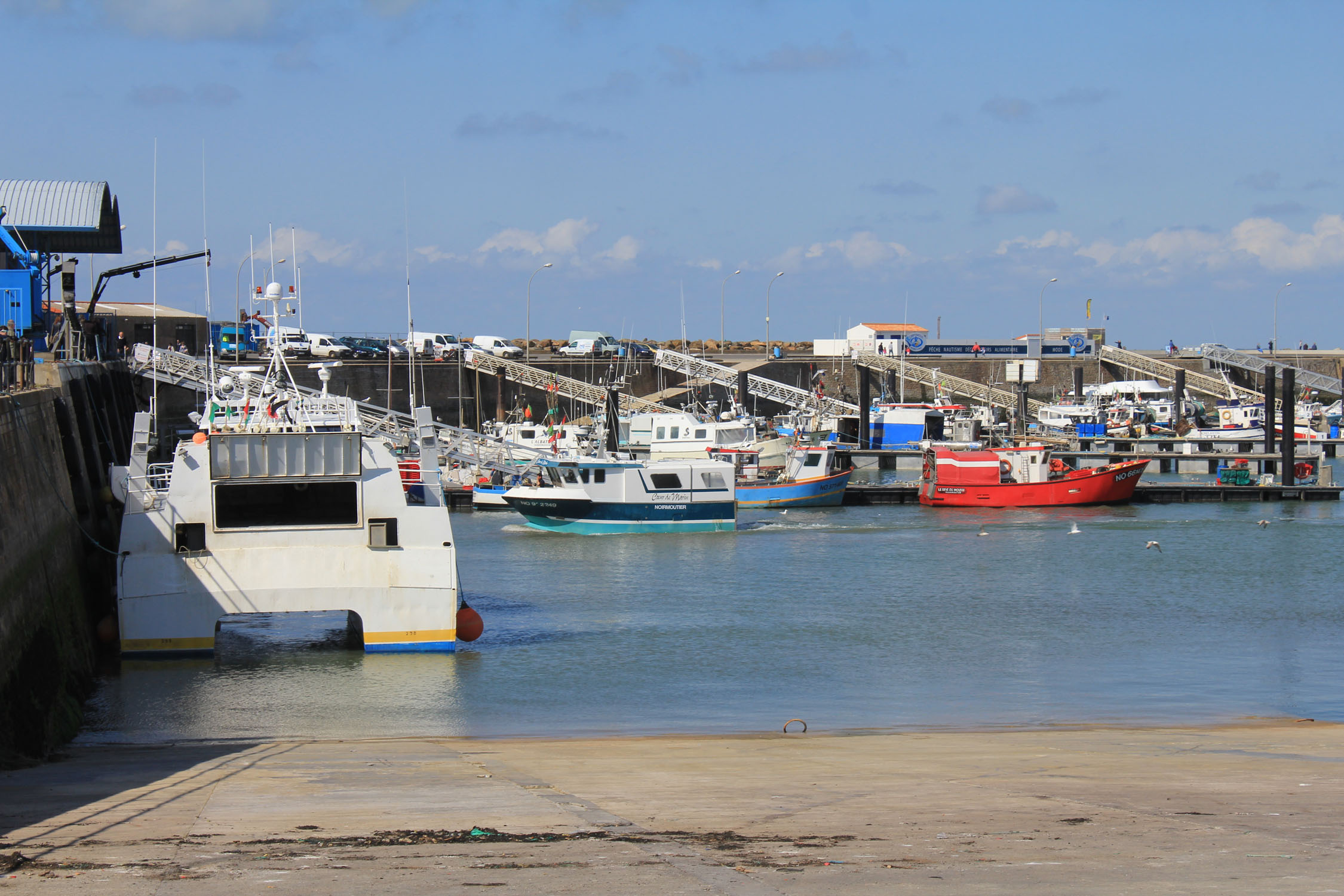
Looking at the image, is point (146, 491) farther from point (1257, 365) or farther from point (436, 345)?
point (1257, 365)

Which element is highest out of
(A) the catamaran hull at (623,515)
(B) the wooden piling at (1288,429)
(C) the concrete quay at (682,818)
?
(B) the wooden piling at (1288,429)

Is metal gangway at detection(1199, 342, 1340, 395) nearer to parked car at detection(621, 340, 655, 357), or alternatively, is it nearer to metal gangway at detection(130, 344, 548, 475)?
parked car at detection(621, 340, 655, 357)

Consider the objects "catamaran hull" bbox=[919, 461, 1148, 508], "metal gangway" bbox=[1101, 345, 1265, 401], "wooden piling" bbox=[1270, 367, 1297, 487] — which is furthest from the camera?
"metal gangway" bbox=[1101, 345, 1265, 401]

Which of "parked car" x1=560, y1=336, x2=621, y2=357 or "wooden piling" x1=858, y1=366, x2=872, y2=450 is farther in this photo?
"parked car" x1=560, y1=336, x2=621, y2=357

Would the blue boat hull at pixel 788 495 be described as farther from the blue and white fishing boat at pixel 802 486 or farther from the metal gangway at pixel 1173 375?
the metal gangway at pixel 1173 375

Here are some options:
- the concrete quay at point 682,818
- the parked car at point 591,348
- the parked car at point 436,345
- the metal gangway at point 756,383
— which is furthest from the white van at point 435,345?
the concrete quay at point 682,818

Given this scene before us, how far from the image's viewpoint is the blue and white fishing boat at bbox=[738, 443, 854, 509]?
50219 millimetres

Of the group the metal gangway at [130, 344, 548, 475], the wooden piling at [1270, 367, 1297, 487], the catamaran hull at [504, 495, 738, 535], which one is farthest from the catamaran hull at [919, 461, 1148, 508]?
the metal gangway at [130, 344, 548, 475]

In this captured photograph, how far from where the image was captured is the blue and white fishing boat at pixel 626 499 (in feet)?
139

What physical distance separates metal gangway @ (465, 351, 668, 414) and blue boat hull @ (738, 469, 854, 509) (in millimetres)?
20531

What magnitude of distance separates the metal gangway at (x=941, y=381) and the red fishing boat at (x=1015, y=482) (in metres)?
26.9

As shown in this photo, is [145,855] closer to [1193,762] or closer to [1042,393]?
[1193,762]

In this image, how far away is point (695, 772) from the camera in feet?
43.4

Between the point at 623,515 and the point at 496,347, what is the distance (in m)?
43.7
